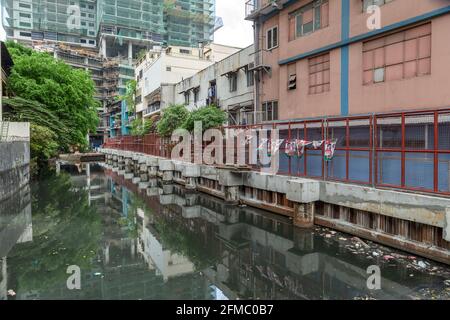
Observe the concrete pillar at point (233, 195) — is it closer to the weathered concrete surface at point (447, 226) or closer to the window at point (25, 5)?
the weathered concrete surface at point (447, 226)

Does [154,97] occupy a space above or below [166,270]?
above

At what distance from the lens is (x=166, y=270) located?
859cm

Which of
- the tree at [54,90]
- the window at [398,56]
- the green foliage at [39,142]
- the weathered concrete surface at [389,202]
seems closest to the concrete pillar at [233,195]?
the weathered concrete surface at [389,202]

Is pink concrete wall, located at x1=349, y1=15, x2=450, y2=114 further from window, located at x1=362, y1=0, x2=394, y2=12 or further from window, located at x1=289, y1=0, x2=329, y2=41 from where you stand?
window, located at x1=289, y1=0, x2=329, y2=41

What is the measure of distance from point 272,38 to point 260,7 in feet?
6.70

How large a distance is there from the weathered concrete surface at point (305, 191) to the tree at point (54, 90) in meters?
25.1

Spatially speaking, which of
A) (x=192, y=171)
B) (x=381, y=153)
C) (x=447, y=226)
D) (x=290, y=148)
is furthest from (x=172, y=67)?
(x=447, y=226)

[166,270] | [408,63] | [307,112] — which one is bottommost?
[166,270]

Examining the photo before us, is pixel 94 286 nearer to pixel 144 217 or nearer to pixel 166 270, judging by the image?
pixel 166 270

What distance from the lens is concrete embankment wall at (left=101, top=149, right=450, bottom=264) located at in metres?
7.98

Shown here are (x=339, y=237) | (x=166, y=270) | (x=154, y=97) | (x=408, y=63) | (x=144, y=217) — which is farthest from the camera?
(x=154, y=97)

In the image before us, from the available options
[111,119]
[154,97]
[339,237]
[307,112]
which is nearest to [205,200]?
[307,112]

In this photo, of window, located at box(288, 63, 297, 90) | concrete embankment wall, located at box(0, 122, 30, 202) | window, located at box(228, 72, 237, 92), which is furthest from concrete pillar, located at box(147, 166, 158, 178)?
window, located at box(288, 63, 297, 90)

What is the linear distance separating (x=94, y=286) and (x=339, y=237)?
6979mm
